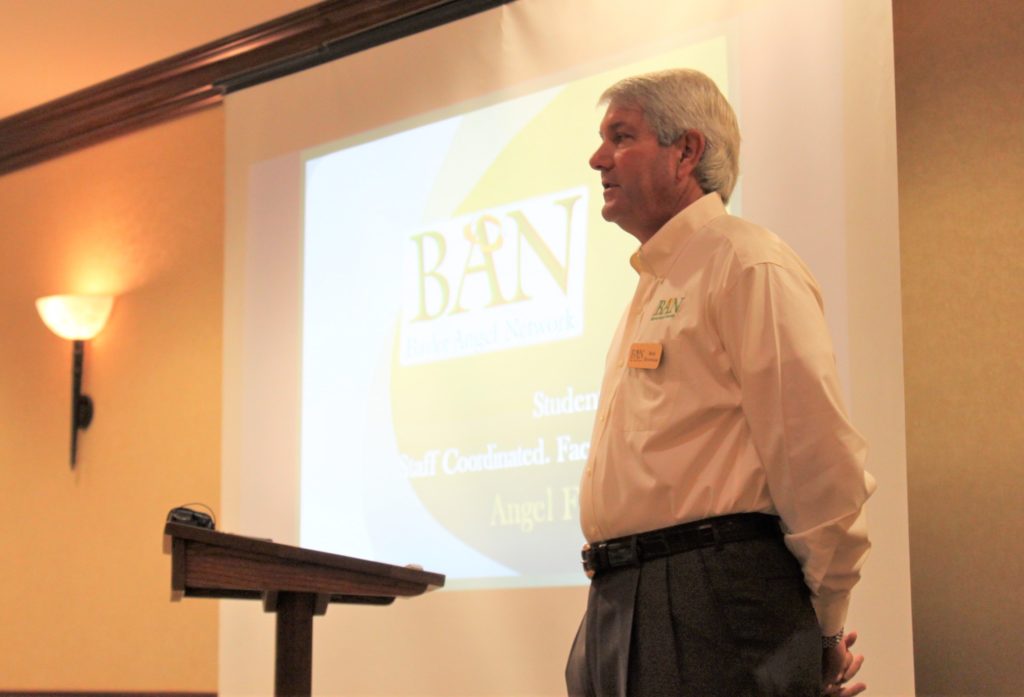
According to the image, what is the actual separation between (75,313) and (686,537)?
3.66 m

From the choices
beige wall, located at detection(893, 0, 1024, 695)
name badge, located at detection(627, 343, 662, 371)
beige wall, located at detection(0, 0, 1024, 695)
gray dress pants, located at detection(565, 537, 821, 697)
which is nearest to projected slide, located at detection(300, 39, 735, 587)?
beige wall, located at detection(893, 0, 1024, 695)

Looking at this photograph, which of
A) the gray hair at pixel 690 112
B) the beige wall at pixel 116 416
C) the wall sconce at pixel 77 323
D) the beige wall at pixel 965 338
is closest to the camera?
the gray hair at pixel 690 112

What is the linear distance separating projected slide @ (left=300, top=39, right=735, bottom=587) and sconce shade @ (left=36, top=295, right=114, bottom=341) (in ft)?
4.27

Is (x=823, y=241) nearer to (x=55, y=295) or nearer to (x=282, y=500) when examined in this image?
(x=282, y=500)

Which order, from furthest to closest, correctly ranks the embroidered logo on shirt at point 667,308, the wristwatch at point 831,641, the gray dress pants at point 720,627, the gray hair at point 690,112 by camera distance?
the gray hair at point 690,112
the embroidered logo on shirt at point 667,308
the wristwatch at point 831,641
the gray dress pants at point 720,627

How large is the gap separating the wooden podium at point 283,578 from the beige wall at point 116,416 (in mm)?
2439

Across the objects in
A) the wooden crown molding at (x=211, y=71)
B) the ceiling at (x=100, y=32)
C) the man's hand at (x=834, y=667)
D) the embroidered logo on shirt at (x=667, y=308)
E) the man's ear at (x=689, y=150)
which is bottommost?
the man's hand at (x=834, y=667)

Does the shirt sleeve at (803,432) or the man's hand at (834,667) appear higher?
the shirt sleeve at (803,432)

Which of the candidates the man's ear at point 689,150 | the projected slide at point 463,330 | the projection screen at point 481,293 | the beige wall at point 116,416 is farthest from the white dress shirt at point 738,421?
the beige wall at point 116,416

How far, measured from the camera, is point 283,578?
187cm

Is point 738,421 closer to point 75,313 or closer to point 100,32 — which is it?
point 100,32

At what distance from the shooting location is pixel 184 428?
4.48m

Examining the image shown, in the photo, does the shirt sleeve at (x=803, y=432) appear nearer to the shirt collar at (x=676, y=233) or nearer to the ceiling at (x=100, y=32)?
the shirt collar at (x=676, y=233)

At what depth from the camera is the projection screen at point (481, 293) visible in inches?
106
